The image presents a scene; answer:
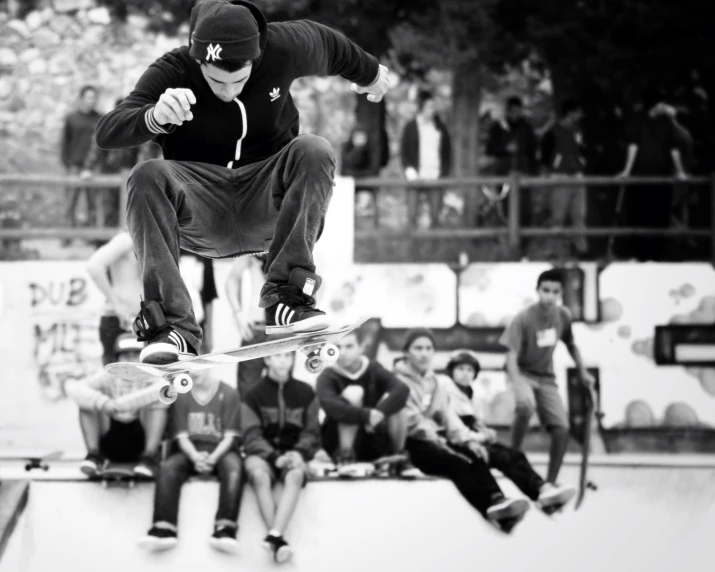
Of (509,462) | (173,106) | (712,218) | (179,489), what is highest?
(173,106)

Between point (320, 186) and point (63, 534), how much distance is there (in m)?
4.03

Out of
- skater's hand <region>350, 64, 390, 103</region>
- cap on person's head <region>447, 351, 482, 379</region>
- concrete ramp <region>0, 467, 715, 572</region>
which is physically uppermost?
skater's hand <region>350, 64, 390, 103</region>

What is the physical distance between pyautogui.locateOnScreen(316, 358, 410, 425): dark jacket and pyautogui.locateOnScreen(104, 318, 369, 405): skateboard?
2.52 metres

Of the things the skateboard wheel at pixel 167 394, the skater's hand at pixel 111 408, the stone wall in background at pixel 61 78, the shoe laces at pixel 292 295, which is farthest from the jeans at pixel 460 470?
the stone wall in background at pixel 61 78

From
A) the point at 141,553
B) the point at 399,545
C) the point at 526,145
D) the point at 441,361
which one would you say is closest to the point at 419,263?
the point at 441,361

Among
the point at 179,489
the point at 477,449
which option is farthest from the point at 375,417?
the point at 179,489

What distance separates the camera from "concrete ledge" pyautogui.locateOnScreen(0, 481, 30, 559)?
7066 millimetres

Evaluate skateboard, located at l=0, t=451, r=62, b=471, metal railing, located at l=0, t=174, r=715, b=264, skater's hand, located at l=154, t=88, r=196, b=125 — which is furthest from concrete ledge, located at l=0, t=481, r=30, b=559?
skater's hand, located at l=154, t=88, r=196, b=125

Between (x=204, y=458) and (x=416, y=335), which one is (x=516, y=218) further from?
(x=204, y=458)

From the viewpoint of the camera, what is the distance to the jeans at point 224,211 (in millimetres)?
3912

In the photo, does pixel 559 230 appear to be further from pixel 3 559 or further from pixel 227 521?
pixel 3 559

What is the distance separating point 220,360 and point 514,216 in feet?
15.7

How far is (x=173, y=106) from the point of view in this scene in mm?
3580

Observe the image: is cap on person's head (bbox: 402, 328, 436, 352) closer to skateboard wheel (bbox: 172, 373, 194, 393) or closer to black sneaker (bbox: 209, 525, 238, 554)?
black sneaker (bbox: 209, 525, 238, 554)
